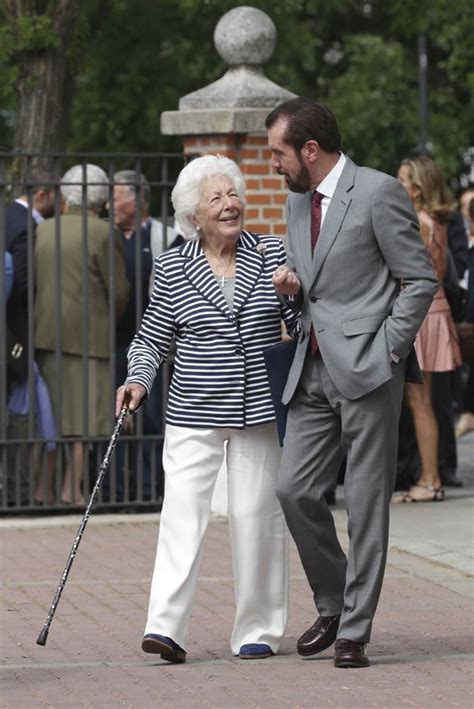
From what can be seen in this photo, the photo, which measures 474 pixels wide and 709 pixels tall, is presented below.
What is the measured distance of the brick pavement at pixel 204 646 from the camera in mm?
5762

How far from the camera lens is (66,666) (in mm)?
6320

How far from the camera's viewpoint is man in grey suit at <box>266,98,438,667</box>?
239 inches

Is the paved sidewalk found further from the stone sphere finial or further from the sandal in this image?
the stone sphere finial

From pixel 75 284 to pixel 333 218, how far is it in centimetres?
445

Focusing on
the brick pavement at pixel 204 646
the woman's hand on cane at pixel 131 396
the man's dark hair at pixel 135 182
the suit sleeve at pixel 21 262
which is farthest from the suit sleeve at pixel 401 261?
the suit sleeve at pixel 21 262

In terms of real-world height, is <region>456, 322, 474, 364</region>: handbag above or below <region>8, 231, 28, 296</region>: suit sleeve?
below

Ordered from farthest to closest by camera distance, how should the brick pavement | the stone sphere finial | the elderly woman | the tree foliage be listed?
the tree foliage → the stone sphere finial → the elderly woman → the brick pavement

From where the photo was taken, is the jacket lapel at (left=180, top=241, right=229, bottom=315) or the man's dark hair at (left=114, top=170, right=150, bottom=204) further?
the man's dark hair at (left=114, top=170, right=150, bottom=204)

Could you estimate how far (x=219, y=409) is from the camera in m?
6.35

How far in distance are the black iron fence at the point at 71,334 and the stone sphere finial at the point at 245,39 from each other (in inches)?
28.0

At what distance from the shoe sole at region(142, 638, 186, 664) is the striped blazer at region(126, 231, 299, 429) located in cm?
77

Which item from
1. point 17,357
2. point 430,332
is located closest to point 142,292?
point 17,357

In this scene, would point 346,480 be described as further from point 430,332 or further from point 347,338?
point 430,332

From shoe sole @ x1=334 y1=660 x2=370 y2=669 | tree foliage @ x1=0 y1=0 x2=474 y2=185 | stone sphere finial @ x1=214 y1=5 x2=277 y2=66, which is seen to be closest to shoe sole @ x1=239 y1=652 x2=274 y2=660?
shoe sole @ x1=334 y1=660 x2=370 y2=669
